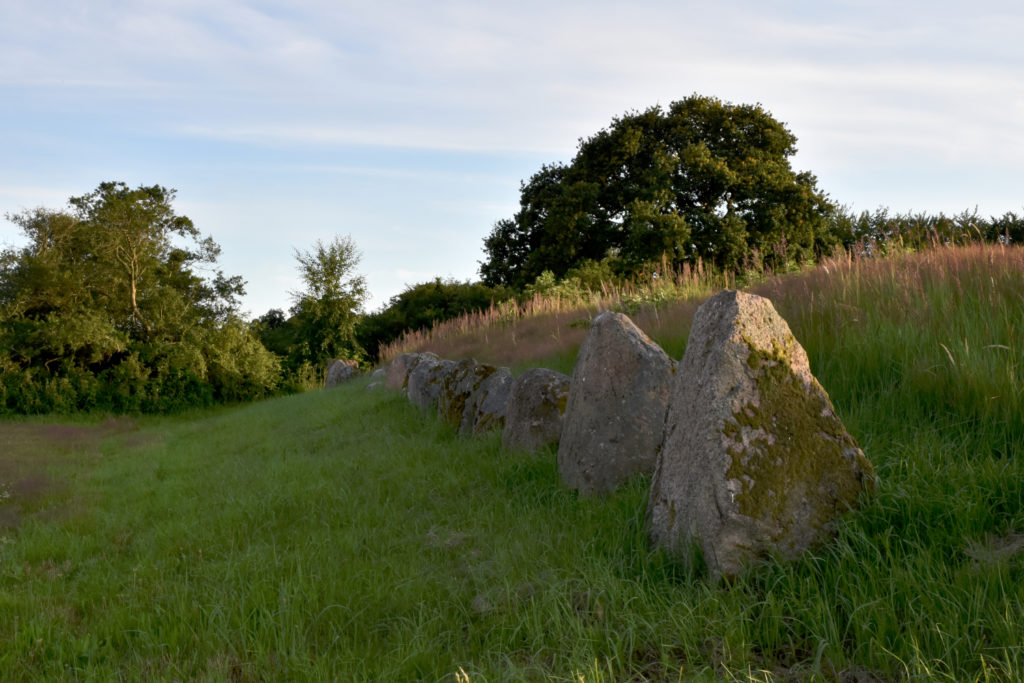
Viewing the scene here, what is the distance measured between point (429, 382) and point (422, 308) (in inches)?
868

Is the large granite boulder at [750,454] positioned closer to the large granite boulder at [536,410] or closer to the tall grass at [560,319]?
the large granite boulder at [536,410]

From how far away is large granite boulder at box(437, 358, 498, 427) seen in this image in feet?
29.2

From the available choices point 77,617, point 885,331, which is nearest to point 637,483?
point 885,331

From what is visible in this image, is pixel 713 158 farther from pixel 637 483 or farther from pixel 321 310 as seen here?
pixel 637 483

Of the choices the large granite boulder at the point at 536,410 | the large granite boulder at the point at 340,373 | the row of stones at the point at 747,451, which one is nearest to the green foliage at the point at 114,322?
the large granite boulder at the point at 340,373

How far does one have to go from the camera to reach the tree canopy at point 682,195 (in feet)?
88.0

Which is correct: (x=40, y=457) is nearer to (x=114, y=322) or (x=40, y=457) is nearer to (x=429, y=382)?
(x=429, y=382)

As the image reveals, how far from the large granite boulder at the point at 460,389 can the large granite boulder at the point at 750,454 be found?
5.26 meters

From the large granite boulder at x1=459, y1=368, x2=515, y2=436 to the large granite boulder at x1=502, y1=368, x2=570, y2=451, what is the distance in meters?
0.87

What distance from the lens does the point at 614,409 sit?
514 cm

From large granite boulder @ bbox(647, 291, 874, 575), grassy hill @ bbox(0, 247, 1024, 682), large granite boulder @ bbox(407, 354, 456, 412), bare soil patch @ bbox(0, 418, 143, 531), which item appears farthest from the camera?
large granite boulder @ bbox(407, 354, 456, 412)

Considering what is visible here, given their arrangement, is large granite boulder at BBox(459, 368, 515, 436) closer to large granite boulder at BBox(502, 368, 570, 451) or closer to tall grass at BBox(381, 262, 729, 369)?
large granite boulder at BBox(502, 368, 570, 451)

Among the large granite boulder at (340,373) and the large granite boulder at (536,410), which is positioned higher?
the large granite boulder at (536,410)

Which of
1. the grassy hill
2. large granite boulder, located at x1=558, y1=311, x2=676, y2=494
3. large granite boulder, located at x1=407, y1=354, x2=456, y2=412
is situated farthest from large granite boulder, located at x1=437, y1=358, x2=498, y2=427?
large granite boulder, located at x1=558, y1=311, x2=676, y2=494
